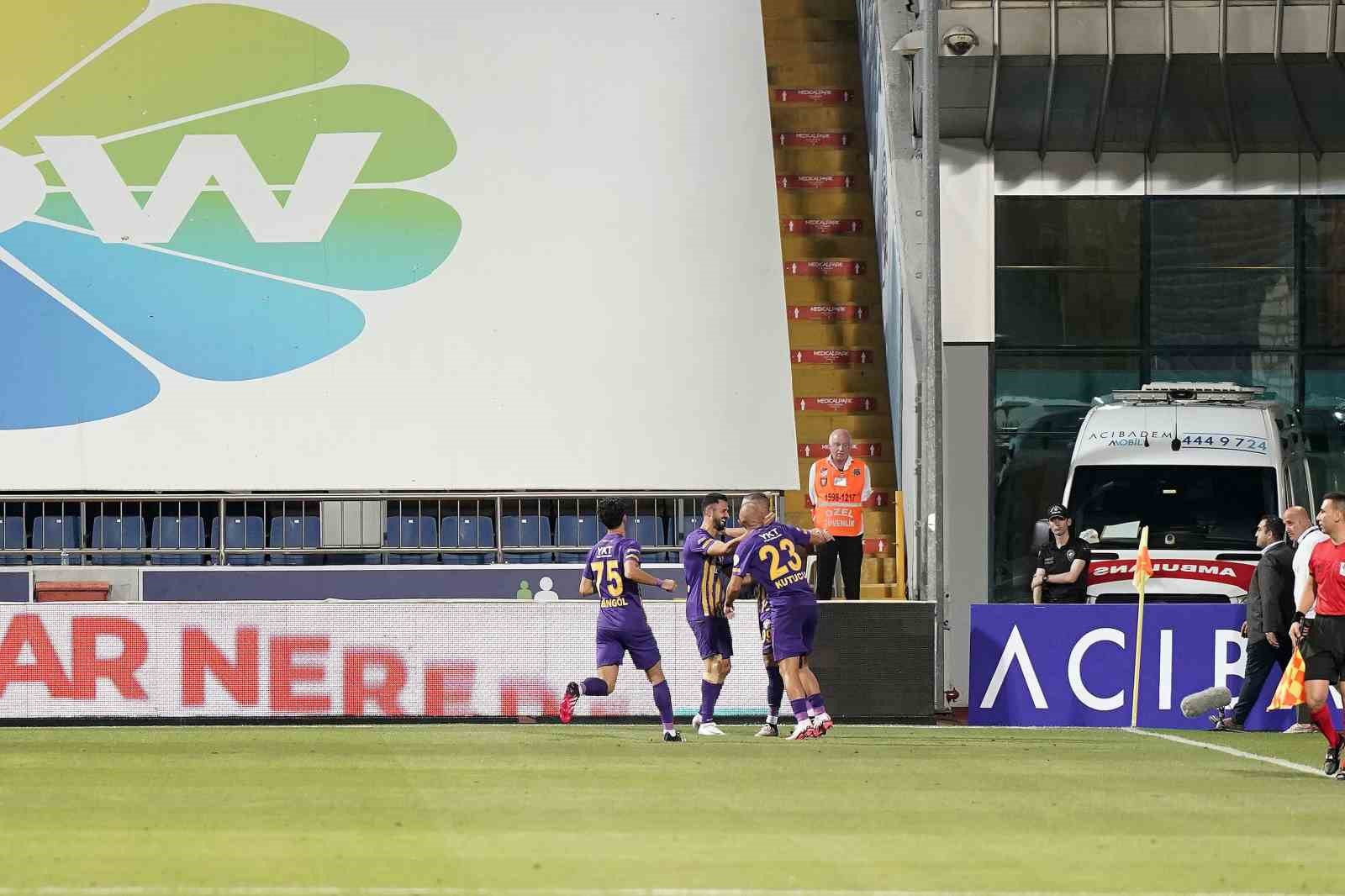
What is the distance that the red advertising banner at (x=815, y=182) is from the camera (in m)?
27.0

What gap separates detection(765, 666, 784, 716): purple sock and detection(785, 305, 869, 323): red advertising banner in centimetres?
999

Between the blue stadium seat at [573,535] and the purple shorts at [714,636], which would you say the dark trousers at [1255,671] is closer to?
the purple shorts at [714,636]

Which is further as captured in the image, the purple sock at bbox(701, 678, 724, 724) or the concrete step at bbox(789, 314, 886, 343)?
the concrete step at bbox(789, 314, 886, 343)

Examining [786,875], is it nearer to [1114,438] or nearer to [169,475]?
[1114,438]

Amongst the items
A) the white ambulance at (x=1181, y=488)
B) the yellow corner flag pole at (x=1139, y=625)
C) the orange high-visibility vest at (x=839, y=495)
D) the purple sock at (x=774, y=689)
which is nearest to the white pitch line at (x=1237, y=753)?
the yellow corner flag pole at (x=1139, y=625)

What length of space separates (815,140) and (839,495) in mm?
8738

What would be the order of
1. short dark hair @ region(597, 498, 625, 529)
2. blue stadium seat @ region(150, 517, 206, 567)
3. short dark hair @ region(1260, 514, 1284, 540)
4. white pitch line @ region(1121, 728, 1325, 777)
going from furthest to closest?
blue stadium seat @ region(150, 517, 206, 567) < short dark hair @ region(1260, 514, 1284, 540) < short dark hair @ region(597, 498, 625, 529) < white pitch line @ region(1121, 728, 1325, 777)

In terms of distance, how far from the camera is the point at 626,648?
51.6ft

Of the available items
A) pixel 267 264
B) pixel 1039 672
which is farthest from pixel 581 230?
pixel 1039 672

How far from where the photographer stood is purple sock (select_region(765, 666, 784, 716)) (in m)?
16.5

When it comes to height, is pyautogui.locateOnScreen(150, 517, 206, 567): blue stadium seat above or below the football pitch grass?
above

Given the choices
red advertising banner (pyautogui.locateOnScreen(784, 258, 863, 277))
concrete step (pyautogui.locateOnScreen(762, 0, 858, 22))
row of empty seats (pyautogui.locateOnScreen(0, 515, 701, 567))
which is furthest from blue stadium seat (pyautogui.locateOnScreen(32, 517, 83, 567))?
concrete step (pyautogui.locateOnScreen(762, 0, 858, 22))

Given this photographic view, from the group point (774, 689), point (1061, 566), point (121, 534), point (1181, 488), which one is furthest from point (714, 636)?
point (121, 534)

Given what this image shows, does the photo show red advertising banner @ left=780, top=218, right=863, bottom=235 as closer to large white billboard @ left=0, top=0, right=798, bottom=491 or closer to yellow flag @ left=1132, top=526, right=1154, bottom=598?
large white billboard @ left=0, top=0, right=798, bottom=491
